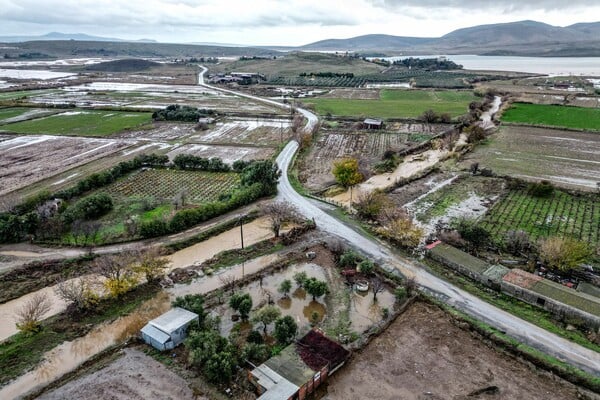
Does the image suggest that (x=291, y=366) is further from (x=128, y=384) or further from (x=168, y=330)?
(x=128, y=384)

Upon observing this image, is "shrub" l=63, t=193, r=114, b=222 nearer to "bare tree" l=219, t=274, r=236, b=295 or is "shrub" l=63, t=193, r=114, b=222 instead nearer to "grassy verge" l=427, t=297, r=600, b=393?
"bare tree" l=219, t=274, r=236, b=295

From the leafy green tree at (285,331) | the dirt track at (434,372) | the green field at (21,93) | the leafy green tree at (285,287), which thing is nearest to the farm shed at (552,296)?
the dirt track at (434,372)

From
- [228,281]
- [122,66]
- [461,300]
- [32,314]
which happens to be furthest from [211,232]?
[122,66]

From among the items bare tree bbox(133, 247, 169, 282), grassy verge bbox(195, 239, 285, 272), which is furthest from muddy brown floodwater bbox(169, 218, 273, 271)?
bare tree bbox(133, 247, 169, 282)

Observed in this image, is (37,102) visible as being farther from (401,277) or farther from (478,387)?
(478,387)

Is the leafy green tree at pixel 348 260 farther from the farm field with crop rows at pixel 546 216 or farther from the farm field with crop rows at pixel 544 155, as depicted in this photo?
the farm field with crop rows at pixel 544 155

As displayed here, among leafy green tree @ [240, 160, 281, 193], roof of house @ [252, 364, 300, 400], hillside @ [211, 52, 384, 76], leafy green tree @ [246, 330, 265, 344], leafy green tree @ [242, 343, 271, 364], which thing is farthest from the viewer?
hillside @ [211, 52, 384, 76]
